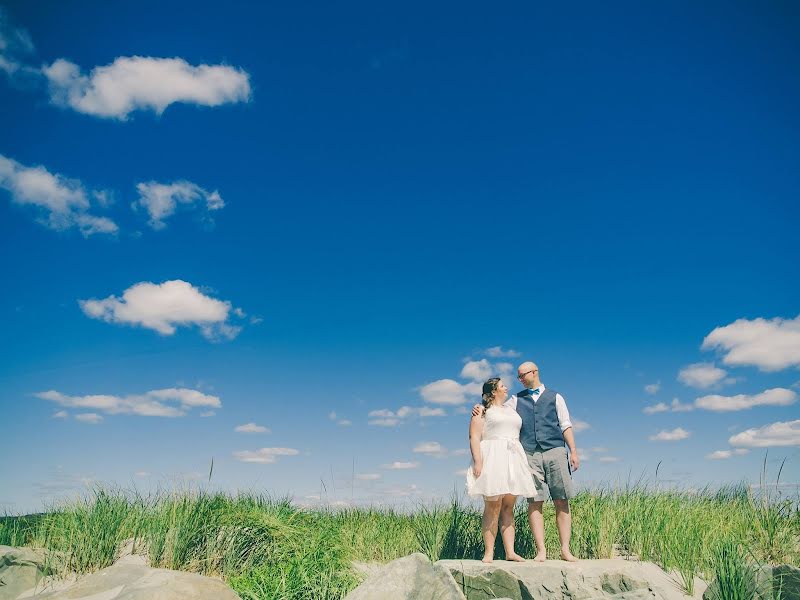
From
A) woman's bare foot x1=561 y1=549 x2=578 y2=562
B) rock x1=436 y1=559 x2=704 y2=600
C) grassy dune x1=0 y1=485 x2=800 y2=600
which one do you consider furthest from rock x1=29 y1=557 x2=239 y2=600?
woman's bare foot x1=561 y1=549 x2=578 y2=562

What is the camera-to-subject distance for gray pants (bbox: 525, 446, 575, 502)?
23.6 feet

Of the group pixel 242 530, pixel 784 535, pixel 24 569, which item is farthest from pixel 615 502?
pixel 24 569

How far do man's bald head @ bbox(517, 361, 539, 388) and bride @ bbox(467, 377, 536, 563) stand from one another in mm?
391

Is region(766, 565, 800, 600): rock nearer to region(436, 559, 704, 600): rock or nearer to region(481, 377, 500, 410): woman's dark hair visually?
region(436, 559, 704, 600): rock

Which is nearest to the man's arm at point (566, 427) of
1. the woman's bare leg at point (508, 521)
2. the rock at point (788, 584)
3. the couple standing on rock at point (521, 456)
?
the couple standing on rock at point (521, 456)

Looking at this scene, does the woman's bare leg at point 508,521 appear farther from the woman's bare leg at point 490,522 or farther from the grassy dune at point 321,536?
the grassy dune at point 321,536

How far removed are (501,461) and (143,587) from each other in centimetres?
407

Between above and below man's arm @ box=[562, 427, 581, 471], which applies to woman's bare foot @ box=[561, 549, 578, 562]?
below

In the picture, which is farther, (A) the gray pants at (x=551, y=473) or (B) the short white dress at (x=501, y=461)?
(A) the gray pants at (x=551, y=473)

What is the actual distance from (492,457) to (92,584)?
4732 mm

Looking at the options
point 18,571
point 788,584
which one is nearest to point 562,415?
point 788,584

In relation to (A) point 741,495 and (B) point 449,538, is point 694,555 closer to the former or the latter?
(B) point 449,538

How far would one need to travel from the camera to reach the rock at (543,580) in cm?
644

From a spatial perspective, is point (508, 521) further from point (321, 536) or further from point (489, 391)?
point (321, 536)
